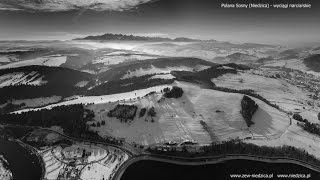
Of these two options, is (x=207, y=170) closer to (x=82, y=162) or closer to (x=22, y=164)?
(x=82, y=162)

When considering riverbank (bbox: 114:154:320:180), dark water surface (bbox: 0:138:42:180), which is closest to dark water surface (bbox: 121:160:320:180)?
riverbank (bbox: 114:154:320:180)

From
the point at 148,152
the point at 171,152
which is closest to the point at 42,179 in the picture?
the point at 148,152

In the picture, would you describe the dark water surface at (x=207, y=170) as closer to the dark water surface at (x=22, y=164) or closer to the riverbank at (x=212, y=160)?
the riverbank at (x=212, y=160)

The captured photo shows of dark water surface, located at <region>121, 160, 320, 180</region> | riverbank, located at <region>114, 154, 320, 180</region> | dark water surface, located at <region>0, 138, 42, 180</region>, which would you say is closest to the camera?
dark water surface, located at <region>0, 138, 42, 180</region>

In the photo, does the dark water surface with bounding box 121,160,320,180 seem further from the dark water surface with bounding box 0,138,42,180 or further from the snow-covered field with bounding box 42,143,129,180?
the dark water surface with bounding box 0,138,42,180

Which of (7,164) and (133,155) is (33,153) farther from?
(133,155)
